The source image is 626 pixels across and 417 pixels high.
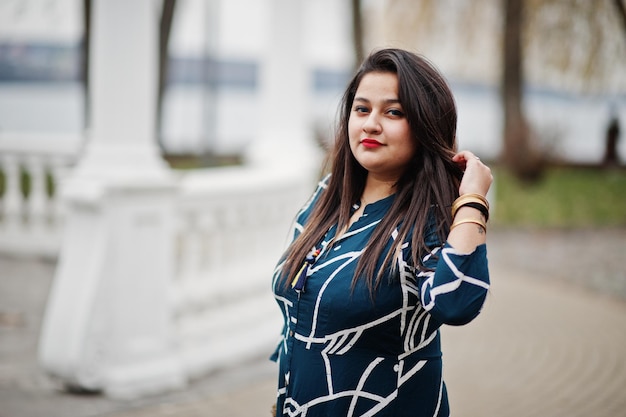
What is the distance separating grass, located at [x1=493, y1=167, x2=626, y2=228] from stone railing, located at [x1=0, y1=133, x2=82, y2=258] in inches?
354

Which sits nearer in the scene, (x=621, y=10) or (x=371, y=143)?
(x=371, y=143)

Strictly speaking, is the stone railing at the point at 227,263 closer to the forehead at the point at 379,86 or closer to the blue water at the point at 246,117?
the forehead at the point at 379,86

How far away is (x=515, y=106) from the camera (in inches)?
741

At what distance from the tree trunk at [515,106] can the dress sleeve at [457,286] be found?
1619 centimetres

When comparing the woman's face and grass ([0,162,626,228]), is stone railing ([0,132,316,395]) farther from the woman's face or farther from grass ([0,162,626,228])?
grass ([0,162,626,228])

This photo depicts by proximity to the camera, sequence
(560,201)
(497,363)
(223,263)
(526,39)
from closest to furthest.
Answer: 1. (223,263)
2. (497,363)
3. (560,201)
4. (526,39)

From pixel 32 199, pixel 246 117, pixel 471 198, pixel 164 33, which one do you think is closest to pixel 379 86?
pixel 471 198

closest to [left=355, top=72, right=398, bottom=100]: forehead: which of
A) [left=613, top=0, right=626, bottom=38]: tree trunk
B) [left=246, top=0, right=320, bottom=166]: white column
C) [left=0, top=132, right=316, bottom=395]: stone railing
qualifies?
[left=0, top=132, right=316, bottom=395]: stone railing

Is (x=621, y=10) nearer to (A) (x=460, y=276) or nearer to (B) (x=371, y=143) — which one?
(B) (x=371, y=143)

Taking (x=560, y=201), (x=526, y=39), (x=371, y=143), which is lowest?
(x=560, y=201)

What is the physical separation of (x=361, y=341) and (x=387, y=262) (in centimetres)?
27

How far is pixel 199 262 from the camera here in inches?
225

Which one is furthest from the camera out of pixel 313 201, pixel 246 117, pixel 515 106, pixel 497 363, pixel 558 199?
pixel 246 117

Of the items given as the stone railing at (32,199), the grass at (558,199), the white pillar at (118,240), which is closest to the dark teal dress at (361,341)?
the white pillar at (118,240)
